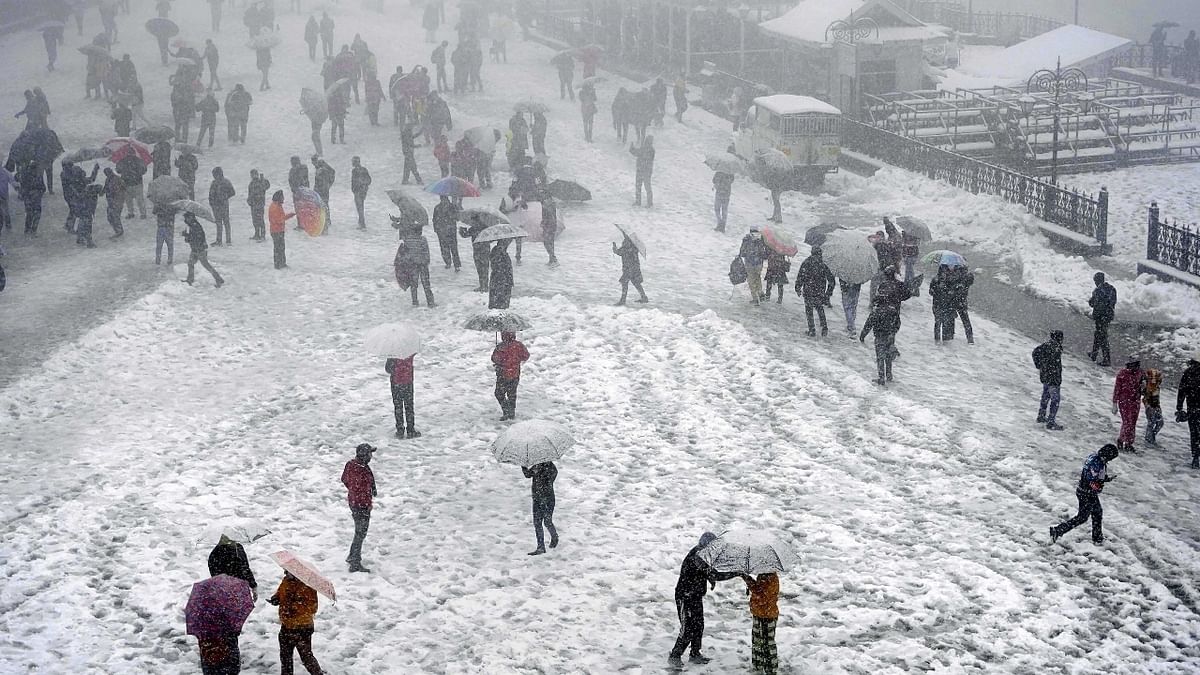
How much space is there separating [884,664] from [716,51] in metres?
39.8

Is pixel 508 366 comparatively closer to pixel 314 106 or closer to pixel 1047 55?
pixel 314 106

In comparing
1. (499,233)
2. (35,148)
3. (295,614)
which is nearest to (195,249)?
(499,233)

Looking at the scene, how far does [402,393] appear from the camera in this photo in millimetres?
16500

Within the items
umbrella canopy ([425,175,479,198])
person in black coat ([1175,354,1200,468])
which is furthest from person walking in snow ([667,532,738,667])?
umbrella canopy ([425,175,479,198])

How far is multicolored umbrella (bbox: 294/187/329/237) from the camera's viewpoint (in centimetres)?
2420

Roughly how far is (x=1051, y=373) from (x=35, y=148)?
70.6 feet

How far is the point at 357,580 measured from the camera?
43.2 feet

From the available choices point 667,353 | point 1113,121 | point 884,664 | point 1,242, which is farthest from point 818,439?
point 1113,121

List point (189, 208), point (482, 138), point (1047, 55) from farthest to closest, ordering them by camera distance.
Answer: point (1047, 55) → point (482, 138) → point (189, 208)

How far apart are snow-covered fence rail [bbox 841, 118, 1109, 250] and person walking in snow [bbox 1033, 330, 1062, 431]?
10409mm

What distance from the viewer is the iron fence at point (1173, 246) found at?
912 inches

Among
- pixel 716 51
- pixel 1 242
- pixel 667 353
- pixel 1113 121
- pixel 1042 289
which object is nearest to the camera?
pixel 667 353

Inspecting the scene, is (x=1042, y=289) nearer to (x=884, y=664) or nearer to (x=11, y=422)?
(x=884, y=664)

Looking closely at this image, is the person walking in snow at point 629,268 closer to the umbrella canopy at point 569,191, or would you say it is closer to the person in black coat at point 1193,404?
the umbrella canopy at point 569,191
